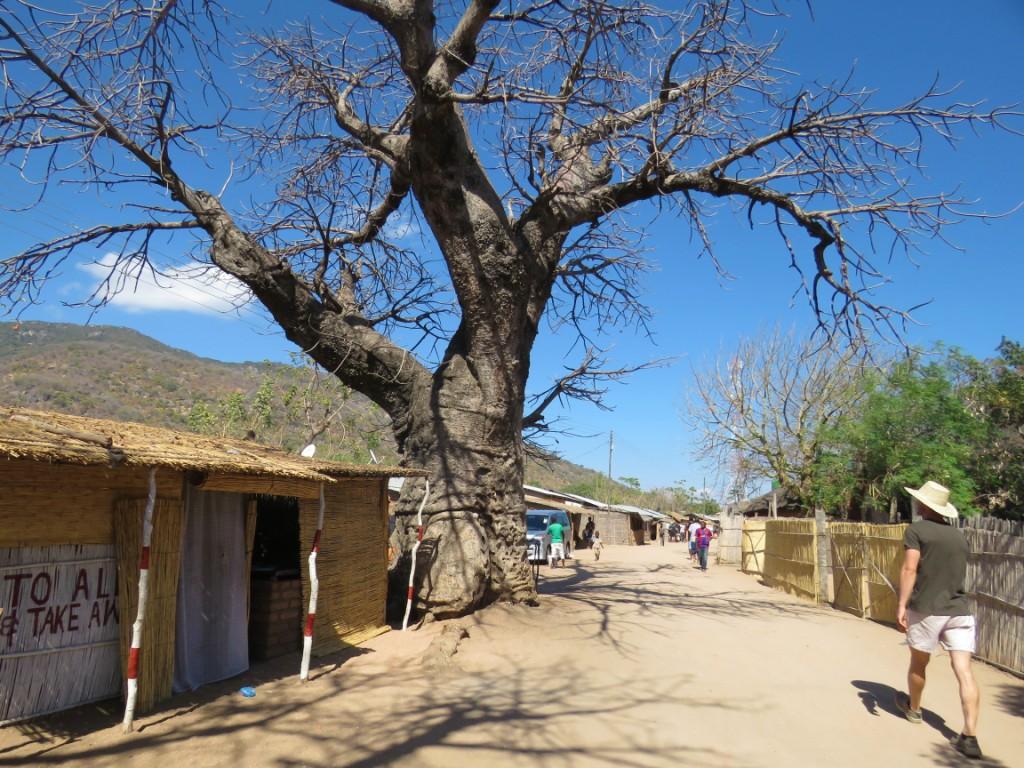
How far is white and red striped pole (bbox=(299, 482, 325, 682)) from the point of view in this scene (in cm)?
670

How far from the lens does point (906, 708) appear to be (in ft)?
19.6

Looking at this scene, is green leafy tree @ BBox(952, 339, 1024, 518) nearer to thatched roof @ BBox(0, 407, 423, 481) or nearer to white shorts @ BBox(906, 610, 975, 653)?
white shorts @ BBox(906, 610, 975, 653)

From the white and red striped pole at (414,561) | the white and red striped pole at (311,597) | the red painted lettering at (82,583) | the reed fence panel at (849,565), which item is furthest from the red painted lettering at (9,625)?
the reed fence panel at (849,565)

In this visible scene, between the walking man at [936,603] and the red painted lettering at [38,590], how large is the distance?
6.30 metres

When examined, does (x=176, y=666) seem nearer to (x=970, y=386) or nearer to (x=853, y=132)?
(x=853, y=132)

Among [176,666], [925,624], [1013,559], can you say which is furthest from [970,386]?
[176,666]

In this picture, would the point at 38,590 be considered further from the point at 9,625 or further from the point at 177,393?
the point at 177,393

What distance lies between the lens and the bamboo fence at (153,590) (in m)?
5.53

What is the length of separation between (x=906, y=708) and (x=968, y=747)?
3.18 feet

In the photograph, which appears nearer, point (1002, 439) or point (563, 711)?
point (563, 711)

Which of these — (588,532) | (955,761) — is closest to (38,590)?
(955,761)

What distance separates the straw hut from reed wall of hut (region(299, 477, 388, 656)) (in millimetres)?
40

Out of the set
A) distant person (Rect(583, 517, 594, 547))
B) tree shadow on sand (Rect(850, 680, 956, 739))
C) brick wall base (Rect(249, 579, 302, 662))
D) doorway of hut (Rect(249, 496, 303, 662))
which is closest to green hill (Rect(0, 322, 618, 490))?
distant person (Rect(583, 517, 594, 547))

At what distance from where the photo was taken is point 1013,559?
7.63m
